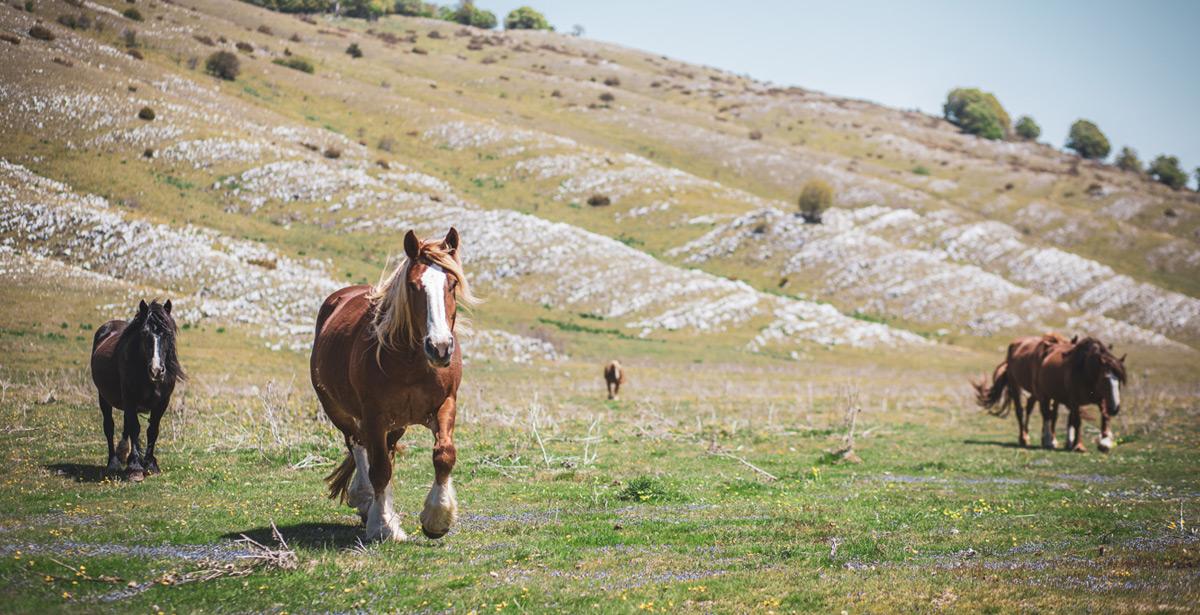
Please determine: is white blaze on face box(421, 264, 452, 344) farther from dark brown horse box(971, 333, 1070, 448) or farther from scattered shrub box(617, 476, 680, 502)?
dark brown horse box(971, 333, 1070, 448)

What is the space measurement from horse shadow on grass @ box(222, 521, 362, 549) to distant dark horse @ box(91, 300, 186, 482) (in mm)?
5467

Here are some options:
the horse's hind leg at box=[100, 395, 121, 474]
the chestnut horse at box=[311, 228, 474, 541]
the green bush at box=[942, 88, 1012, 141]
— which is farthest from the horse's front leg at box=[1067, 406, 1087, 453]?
the green bush at box=[942, 88, 1012, 141]

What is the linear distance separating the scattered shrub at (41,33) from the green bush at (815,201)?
223ft

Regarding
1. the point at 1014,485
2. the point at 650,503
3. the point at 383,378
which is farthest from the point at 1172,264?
the point at 383,378

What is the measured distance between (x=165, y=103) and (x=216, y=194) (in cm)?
1348

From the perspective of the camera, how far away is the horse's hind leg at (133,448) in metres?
13.6

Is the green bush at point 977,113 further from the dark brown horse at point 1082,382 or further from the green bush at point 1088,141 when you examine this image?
the dark brown horse at point 1082,382

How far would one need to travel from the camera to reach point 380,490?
8992 millimetres

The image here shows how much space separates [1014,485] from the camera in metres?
15.3

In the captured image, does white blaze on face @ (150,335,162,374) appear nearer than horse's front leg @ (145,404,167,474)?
Yes

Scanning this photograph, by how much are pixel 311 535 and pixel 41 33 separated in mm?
66952

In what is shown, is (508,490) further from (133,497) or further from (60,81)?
(60,81)

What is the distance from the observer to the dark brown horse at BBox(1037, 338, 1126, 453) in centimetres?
2120

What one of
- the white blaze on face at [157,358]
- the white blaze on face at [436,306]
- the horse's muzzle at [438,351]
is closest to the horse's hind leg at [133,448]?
the white blaze on face at [157,358]
